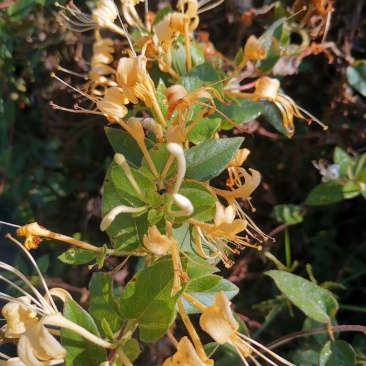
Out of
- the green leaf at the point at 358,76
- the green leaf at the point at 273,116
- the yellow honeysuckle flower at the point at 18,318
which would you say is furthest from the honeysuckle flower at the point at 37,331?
the green leaf at the point at 358,76

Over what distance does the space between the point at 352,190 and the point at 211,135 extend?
33cm

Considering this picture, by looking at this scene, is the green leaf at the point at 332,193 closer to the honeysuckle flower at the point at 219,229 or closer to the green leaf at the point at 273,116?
the green leaf at the point at 273,116

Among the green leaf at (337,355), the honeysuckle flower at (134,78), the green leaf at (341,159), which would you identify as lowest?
the green leaf at (337,355)

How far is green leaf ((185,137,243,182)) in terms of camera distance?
0.59m

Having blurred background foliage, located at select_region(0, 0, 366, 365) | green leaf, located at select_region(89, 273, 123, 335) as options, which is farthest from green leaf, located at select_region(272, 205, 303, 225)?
green leaf, located at select_region(89, 273, 123, 335)

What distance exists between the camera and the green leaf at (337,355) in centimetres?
70

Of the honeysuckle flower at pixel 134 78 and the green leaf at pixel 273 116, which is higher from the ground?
the honeysuckle flower at pixel 134 78

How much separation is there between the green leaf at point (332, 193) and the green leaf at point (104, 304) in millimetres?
450

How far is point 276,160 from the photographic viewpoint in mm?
1048

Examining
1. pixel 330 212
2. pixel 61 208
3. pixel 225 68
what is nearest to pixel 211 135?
pixel 225 68

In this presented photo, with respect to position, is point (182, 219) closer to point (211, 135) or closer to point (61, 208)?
point (211, 135)

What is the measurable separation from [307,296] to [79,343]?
1.20 feet

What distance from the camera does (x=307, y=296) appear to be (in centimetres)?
78

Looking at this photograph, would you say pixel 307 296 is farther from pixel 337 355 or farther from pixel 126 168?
pixel 126 168
